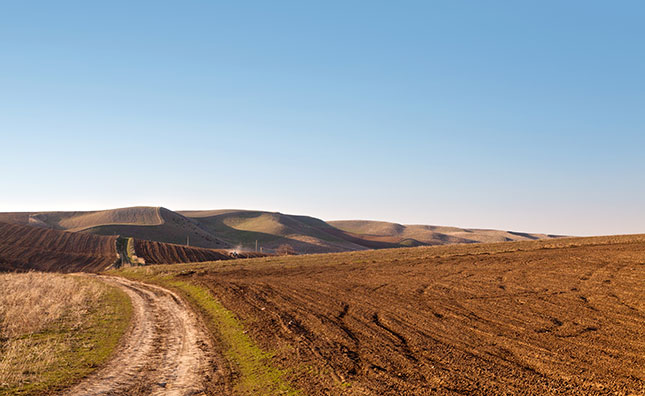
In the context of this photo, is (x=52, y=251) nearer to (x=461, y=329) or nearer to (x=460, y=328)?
(x=460, y=328)

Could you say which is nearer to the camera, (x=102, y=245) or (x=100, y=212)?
(x=102, y=245)

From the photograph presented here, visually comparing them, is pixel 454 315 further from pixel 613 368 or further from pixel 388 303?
pixel 613 368

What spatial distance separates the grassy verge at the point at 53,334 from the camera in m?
12.8

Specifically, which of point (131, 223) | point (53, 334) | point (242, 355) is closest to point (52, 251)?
point (53, 334)

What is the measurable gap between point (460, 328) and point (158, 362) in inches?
424

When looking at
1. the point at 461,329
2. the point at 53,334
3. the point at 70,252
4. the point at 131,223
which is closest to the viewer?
the point at 461,329

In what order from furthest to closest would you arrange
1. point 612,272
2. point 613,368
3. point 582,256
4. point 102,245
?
point 102,245 < point 582,256 < point 612,272 < point 613,368

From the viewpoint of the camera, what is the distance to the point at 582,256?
139 feet

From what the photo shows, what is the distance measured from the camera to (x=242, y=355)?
50.4 feet

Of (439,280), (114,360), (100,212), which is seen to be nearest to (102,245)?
(439,280)

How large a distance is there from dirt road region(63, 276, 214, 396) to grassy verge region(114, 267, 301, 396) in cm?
74

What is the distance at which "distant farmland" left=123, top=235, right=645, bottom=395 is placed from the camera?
11766mm

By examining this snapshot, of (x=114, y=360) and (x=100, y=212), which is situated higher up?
(x=100, y=212)

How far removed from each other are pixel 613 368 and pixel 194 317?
17379 millimetres
